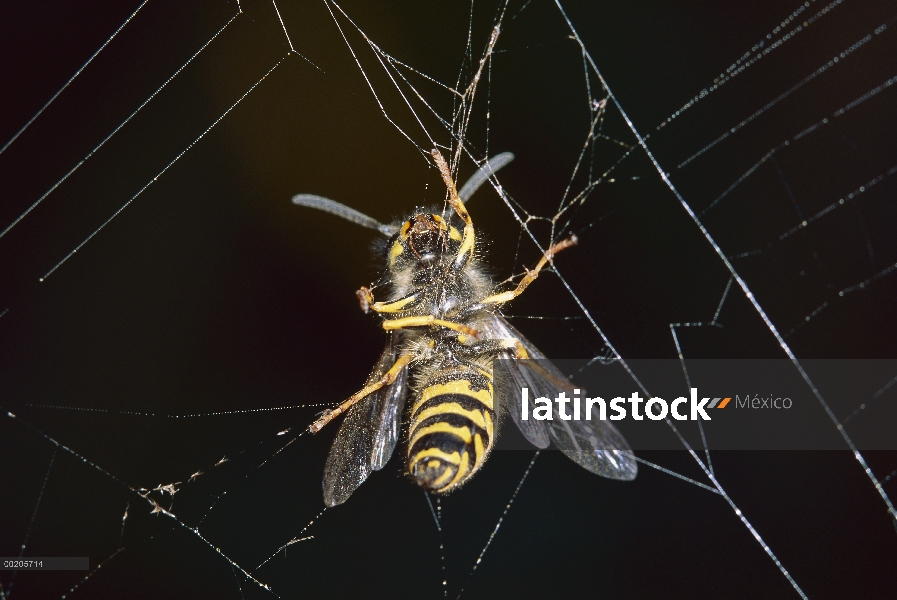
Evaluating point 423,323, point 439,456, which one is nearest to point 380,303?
point 423,323

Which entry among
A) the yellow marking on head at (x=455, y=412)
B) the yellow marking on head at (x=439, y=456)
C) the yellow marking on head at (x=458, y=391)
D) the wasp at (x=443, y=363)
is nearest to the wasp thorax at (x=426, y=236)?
the wasp at (x=443, y=363)

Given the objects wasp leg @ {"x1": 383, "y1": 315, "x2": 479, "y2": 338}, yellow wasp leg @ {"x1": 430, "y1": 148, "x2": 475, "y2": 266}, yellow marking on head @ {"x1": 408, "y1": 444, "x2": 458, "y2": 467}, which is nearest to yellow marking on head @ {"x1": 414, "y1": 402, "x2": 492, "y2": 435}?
yellow marking on head @ {"x1": 408, "y1": 444, "x2": 458, "y2": 467}

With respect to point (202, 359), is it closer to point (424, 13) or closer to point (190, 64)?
point (190, 64)

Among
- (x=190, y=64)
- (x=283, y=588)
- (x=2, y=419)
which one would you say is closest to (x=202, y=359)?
(x=2, y=419)

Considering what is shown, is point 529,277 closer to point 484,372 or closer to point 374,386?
point 484,372

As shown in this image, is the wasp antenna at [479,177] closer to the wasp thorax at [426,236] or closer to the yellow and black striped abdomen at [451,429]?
the wasp thorax at [426,236]

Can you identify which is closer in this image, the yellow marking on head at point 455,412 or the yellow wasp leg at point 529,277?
the yellow marking on head at point 455,412
